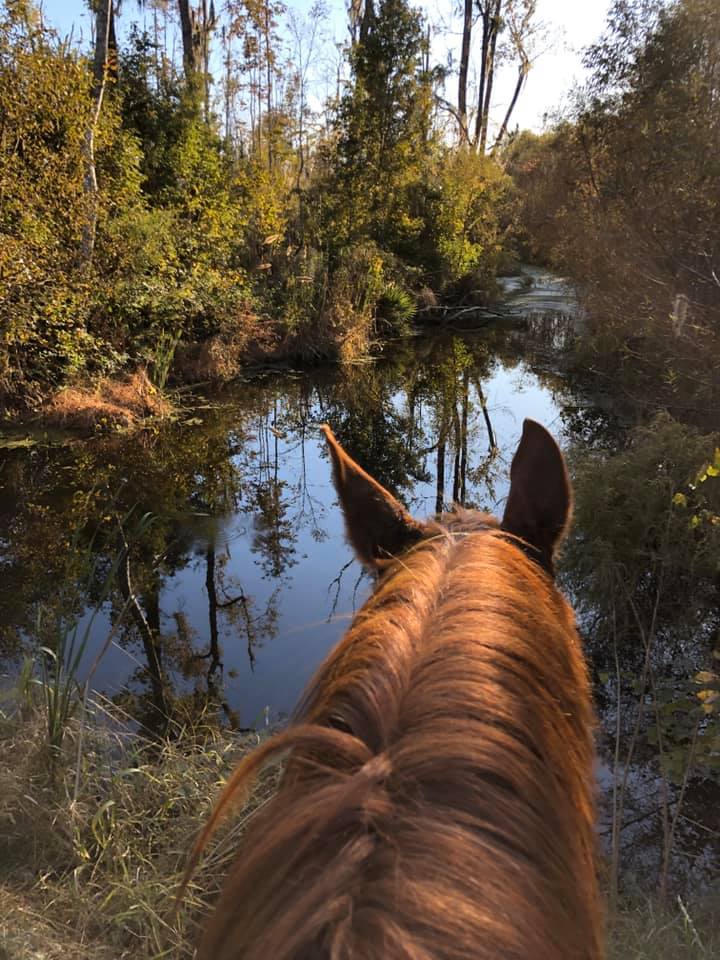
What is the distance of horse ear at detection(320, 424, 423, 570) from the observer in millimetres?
1340

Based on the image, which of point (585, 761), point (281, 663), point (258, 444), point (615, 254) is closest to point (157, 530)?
point (281, 663)

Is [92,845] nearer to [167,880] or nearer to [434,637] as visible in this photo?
[167,880]

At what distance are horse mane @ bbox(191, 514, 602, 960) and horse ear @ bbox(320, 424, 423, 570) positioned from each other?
0.43m

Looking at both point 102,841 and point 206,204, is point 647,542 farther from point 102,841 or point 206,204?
point 206,204

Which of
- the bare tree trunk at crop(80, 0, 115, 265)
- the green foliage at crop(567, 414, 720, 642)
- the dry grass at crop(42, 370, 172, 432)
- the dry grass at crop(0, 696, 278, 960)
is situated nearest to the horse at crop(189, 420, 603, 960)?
the dry grass at crop(0, 696, 278, 960)

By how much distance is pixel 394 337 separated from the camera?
655 inches

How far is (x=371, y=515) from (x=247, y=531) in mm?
5394

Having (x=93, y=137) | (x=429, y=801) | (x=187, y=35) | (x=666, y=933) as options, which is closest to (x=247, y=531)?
(x=666, y=933)

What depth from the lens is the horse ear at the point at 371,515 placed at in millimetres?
1340

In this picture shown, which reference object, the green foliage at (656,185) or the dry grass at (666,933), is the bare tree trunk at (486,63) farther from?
the dry grass at (666,933)

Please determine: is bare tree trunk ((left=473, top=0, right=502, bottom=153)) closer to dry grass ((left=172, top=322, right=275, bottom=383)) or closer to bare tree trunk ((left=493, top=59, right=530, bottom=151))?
bare tree trunk ((left=493, top=59, right=530, bottom=151))

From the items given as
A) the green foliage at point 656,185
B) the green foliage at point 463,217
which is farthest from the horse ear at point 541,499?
the green foliage at point 463,217

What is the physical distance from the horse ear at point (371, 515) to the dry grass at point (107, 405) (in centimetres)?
790

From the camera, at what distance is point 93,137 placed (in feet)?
27.5
